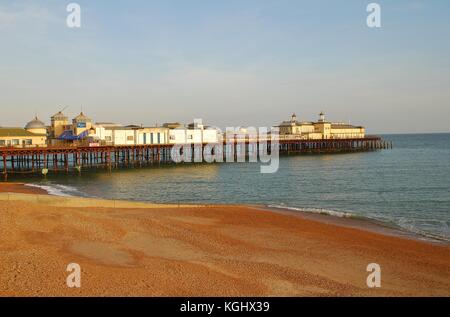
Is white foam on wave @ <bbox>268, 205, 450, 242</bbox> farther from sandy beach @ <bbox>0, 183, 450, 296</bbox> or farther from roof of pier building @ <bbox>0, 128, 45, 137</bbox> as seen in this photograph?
roof of pier building @ <bbox>0, 128, 45, 137</bbox>

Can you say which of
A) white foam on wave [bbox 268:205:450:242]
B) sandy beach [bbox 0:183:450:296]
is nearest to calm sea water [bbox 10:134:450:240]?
white foam on wave [bbox 268:205:450:242]

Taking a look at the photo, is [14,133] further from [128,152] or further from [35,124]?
[128,152]

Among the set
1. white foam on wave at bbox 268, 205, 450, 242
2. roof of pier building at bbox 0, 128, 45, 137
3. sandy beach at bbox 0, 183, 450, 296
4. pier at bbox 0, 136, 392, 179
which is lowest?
white foam on wave at bbox 268, 205, 450, 242

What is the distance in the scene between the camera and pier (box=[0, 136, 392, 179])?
48.6 m

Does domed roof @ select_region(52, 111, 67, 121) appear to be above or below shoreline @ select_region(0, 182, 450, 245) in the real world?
above

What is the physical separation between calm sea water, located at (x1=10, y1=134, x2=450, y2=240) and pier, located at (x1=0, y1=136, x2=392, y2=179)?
3.97 metres

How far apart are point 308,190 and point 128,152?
2932 cm

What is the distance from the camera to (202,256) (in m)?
13.0

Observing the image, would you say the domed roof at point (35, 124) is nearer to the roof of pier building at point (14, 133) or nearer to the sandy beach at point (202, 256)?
the roof of pier building at point (14, 133)

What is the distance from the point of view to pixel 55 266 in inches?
448

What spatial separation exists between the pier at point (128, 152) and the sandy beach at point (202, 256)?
94.4 ft
